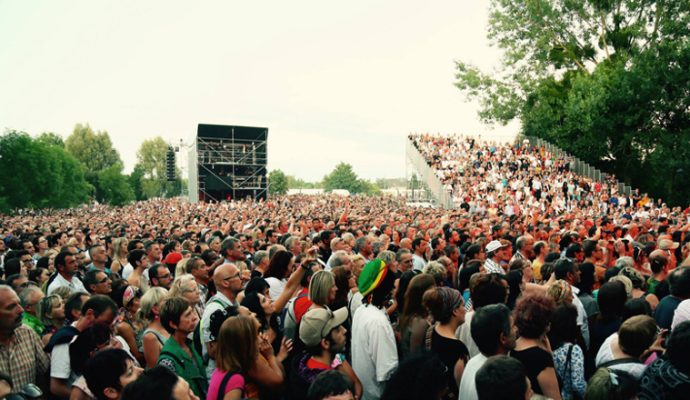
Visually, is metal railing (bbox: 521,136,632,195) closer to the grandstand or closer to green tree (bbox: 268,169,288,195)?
the grandstand

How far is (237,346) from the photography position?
306 cm

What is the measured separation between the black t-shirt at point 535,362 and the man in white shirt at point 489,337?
106mm

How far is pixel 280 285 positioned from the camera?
5.59 meters

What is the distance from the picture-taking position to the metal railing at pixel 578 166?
28644 millimetres

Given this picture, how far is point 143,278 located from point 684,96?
102 ft

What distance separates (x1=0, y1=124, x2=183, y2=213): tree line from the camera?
42.3 m

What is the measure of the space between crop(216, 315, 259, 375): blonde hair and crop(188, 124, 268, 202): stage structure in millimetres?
34853

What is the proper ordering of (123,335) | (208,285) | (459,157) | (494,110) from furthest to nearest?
(494,110), (459,157), (208,285), (123,335)

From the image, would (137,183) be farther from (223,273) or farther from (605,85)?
(223,273)

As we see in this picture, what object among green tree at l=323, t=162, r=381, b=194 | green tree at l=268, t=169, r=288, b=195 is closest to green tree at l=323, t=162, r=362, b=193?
green tree at l=323, t=162, r=381, b=194

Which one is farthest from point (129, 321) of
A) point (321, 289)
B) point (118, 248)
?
point (118, 248)

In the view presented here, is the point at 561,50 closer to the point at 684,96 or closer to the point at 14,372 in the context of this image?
the point at 684,96

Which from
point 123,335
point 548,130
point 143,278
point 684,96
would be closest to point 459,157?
point 548,130

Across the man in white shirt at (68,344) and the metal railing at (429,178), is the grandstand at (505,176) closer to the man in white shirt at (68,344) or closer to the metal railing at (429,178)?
the metal railing at (429,178)
